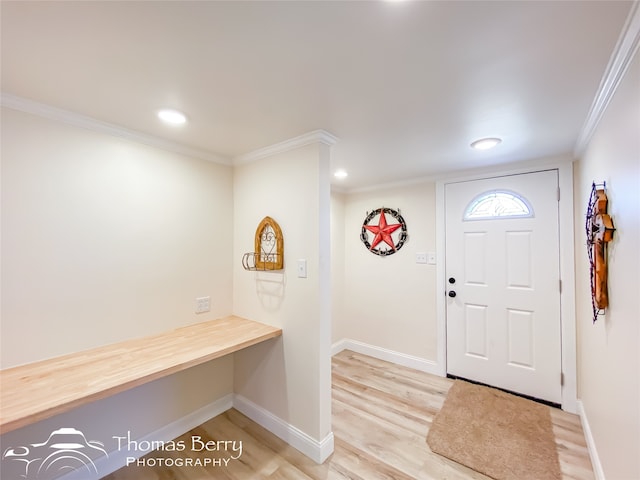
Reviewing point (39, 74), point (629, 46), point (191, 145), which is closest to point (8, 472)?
point (39, 74)

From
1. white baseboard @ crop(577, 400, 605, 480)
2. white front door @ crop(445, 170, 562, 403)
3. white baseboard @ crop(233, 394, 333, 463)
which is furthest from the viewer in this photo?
white front door @ crop(445, 170, 562, 403)

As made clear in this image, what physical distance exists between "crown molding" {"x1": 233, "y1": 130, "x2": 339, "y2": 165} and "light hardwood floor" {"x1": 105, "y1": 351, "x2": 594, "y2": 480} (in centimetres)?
215

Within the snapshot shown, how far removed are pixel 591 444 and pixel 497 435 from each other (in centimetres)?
53

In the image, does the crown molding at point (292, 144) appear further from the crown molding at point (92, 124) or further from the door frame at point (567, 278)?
the door frame at point (567, 278)

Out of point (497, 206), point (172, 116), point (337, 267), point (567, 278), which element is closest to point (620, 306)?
point (567, 278)

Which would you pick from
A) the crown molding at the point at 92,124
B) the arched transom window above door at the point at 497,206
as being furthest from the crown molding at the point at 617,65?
the crown molding at the point at 92,124

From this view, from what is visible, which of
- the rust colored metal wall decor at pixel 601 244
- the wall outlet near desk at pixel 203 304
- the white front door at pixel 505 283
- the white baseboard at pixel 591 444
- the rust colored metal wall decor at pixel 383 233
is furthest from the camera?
the rust colored metal wall decor at pixel 383 233

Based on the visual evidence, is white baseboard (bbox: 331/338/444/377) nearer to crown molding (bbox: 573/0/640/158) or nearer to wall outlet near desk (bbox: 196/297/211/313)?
wall outlet near desk (bbox: 196/297/211/313)

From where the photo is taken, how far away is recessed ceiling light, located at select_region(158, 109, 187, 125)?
1.58 metres

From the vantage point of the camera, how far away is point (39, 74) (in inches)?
48.7

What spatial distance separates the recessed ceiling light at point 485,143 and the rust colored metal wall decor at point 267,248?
1620 millimetres

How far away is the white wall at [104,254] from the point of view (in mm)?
1456

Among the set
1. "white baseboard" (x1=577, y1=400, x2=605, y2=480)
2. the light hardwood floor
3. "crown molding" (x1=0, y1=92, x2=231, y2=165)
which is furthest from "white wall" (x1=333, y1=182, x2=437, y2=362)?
"crown molding" (x1=0, y1=92, x2=231, y2=165)

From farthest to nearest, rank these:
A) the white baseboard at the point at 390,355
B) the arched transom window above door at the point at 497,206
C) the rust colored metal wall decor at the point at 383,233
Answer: the rust colored metal wall decor at the point at 383,233 → the white baseboard at the point at 390,355 → the arched transom window above door at the point at 497,206
